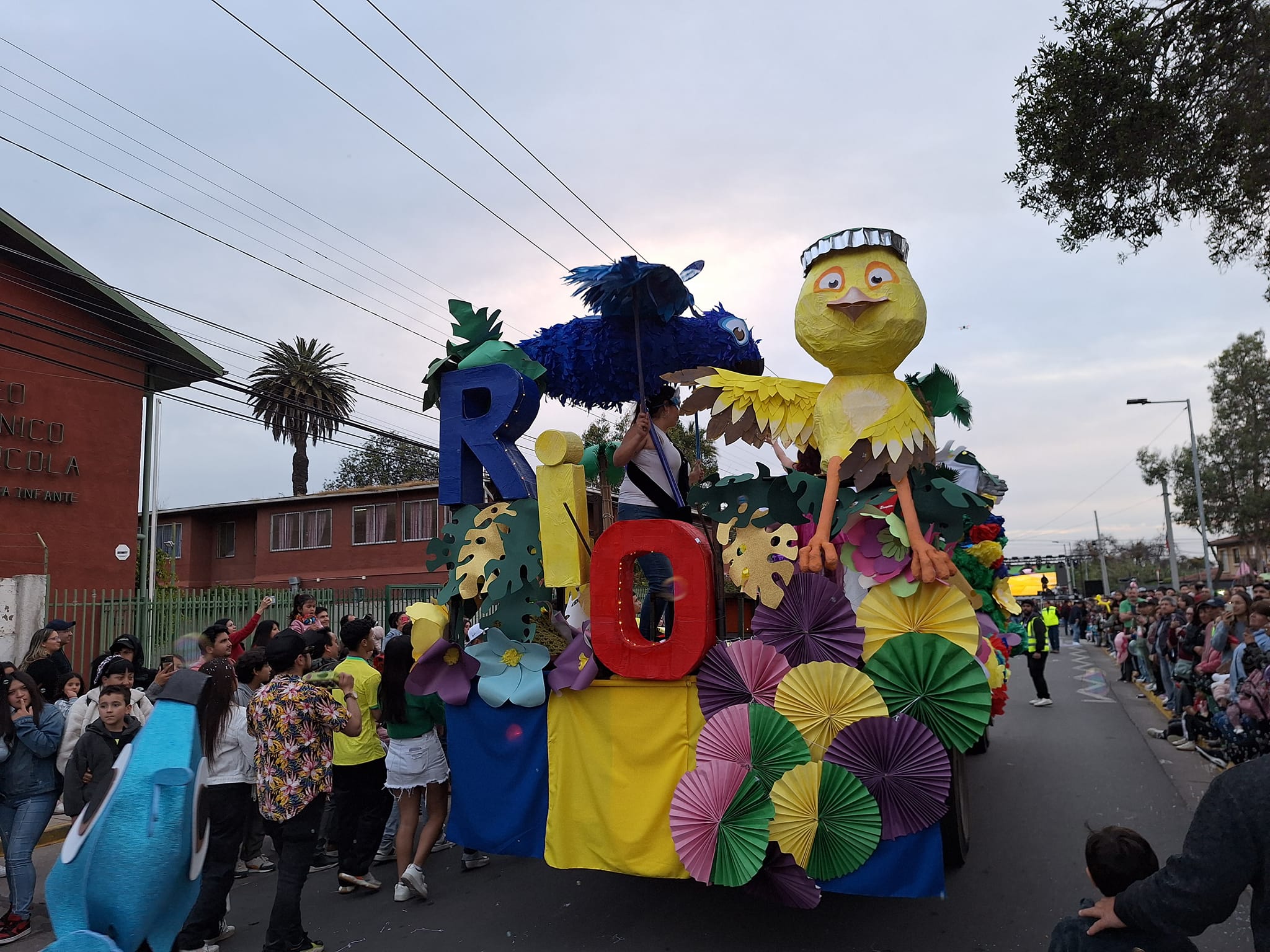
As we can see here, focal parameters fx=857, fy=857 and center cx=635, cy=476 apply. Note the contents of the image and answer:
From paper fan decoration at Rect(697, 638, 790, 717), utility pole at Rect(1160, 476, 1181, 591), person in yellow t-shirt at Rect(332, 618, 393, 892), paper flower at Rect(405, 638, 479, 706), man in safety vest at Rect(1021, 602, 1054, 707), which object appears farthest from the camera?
utility pole at Rect(1160, 476, 1181, 591)

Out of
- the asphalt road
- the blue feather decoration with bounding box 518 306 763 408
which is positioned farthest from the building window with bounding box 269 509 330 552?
the blue feather decoration with bounding box 518 306 763 408

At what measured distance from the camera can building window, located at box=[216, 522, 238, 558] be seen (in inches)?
1185

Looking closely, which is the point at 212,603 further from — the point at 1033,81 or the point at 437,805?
the point at 1033,81

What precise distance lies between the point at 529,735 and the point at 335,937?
1650mm

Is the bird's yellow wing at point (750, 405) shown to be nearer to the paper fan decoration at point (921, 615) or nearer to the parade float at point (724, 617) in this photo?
the parade float at point (724, 617)

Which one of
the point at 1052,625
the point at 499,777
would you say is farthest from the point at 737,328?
the point at 1052,625

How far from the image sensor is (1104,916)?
219 centimetres

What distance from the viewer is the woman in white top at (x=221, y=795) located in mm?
4746

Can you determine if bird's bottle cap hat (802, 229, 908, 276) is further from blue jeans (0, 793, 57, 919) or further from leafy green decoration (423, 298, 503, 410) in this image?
blue jeans (0, 793, 57, 919)

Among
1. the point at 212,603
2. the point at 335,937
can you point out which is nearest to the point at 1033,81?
the point at 335,937

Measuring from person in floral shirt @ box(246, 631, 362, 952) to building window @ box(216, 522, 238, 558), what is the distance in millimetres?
28070

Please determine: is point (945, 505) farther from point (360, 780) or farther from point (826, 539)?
point (360, 780)

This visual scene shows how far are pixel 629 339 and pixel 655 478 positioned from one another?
0.88 metres

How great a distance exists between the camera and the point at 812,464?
5.61 metres
